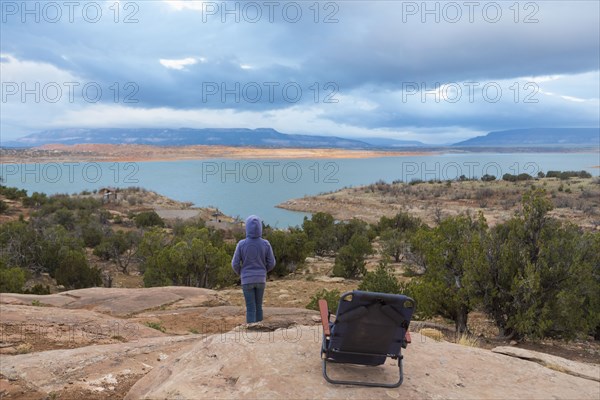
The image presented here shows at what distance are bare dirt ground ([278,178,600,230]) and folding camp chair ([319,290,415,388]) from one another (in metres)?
31.0

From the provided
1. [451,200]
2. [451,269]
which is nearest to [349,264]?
[451,269]

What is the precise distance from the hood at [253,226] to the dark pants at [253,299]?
2.62 feet

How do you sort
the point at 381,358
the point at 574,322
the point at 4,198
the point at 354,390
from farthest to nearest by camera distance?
the point at 4,198, the point at 574,322, the point at 381,358, the point at 354,390

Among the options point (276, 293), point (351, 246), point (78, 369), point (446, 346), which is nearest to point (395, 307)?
point (446, 346)

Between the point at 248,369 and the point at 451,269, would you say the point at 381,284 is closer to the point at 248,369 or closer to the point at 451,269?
the point at 451,269

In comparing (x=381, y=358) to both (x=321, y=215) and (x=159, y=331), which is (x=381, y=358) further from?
(x=321, y=215)

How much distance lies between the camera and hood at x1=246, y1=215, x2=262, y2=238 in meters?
7.42

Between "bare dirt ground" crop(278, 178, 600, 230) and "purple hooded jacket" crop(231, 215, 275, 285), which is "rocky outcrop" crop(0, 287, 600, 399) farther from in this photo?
"bare dirt ground" crop(278, 178, 600, 230)

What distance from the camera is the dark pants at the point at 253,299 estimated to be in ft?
25.0

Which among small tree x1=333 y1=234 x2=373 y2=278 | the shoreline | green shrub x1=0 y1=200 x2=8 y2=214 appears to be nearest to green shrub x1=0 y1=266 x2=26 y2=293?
small tree x1=333 y1=234 x2=373 y2=278

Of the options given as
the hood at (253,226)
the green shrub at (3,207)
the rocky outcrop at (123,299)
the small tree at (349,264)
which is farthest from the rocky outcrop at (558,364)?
the green shrub at (3,207)

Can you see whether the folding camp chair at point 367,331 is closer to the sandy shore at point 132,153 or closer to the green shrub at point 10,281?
the green shrub at point 10,281

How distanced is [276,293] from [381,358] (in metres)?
11.0

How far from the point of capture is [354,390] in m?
4.13
